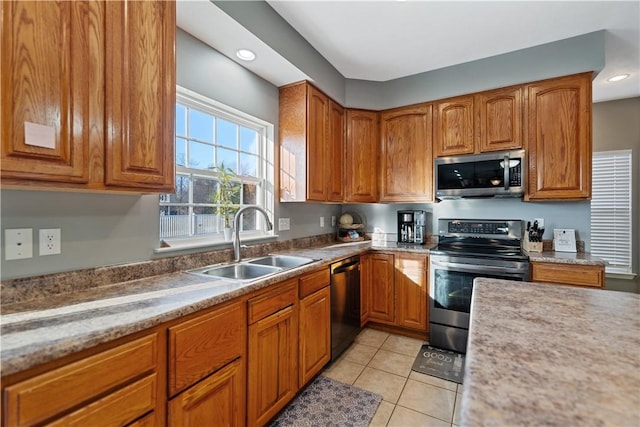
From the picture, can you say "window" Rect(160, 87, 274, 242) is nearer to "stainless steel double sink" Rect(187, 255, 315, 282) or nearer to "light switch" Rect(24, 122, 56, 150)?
"stainless steel double sink" Rect(187, 255, 315, 282)

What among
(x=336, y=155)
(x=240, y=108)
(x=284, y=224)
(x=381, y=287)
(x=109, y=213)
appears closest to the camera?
(x=109, y=213)

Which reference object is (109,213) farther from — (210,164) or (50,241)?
(210,164)

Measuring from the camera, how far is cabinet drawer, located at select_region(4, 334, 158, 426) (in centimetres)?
75

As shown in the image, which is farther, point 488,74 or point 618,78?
point 618,78

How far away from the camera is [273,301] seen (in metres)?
1.66

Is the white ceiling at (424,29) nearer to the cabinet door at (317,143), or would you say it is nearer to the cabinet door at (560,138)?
the cabinet door at (317,143)

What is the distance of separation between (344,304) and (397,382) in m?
0.69

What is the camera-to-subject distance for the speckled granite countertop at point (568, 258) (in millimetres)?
2205

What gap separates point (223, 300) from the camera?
132 centimetres

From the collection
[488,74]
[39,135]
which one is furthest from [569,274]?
[39,135]

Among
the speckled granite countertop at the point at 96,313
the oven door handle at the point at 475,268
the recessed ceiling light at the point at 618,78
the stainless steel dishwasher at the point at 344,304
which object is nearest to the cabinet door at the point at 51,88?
the speckled granite countertop at the point at 96,313

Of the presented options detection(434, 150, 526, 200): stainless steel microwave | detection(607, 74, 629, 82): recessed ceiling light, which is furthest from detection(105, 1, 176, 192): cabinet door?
detection(607, 74, 629, 82): recessed ceiling light

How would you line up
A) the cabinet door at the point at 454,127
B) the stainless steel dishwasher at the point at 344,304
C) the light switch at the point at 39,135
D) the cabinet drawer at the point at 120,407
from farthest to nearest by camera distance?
the cabinet door at the point at 454,127, the stainless steel dishwasher at the point at 344,304, the light switch at the point at 39,135, the cabinet drawer at the point at 120,407

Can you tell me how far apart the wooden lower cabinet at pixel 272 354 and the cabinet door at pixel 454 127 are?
215 cm
